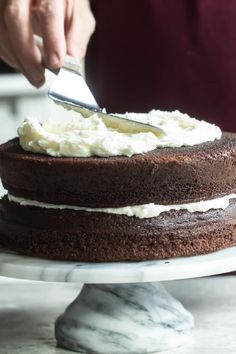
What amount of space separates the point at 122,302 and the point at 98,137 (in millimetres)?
207

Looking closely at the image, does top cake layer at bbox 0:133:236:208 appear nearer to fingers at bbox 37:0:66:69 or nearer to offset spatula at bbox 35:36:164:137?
offset spatula at bbox 35:36:164:137

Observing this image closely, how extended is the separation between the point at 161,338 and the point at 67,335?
0.38 feet

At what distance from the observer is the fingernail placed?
1.33 metres

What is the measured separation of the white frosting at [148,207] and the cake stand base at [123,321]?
5.0 inches

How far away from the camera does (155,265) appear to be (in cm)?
113

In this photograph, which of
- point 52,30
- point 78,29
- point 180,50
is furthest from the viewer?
point 180,50

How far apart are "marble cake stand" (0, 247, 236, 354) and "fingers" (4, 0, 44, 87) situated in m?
0.30

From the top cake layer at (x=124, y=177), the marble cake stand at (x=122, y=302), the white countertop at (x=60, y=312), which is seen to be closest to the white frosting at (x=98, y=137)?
the top cake layer at (x=124, y=177)

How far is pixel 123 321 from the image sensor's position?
3.97 ft

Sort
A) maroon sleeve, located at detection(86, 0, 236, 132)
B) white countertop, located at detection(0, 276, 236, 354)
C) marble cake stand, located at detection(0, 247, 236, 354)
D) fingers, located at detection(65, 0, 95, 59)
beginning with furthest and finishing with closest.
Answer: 1. maroon sleeve, located at detection(86, 0, 236, 132)
2. fingers, located at detection(65, 0, 95, 59)
3. white countertop, located at detection(0, 276, 236, 354)
4. marble cake stand, located at detection(0, 247, 236, 354)

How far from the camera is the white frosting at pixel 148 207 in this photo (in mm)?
1159

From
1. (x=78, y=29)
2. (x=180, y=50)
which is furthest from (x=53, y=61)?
(x=180, y=50)

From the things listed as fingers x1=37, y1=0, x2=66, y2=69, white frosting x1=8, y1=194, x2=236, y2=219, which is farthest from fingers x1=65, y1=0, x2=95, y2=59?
white frosting x1=8, y1=194, x2=236, y2=219

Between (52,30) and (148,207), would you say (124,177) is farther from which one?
(52,30)
